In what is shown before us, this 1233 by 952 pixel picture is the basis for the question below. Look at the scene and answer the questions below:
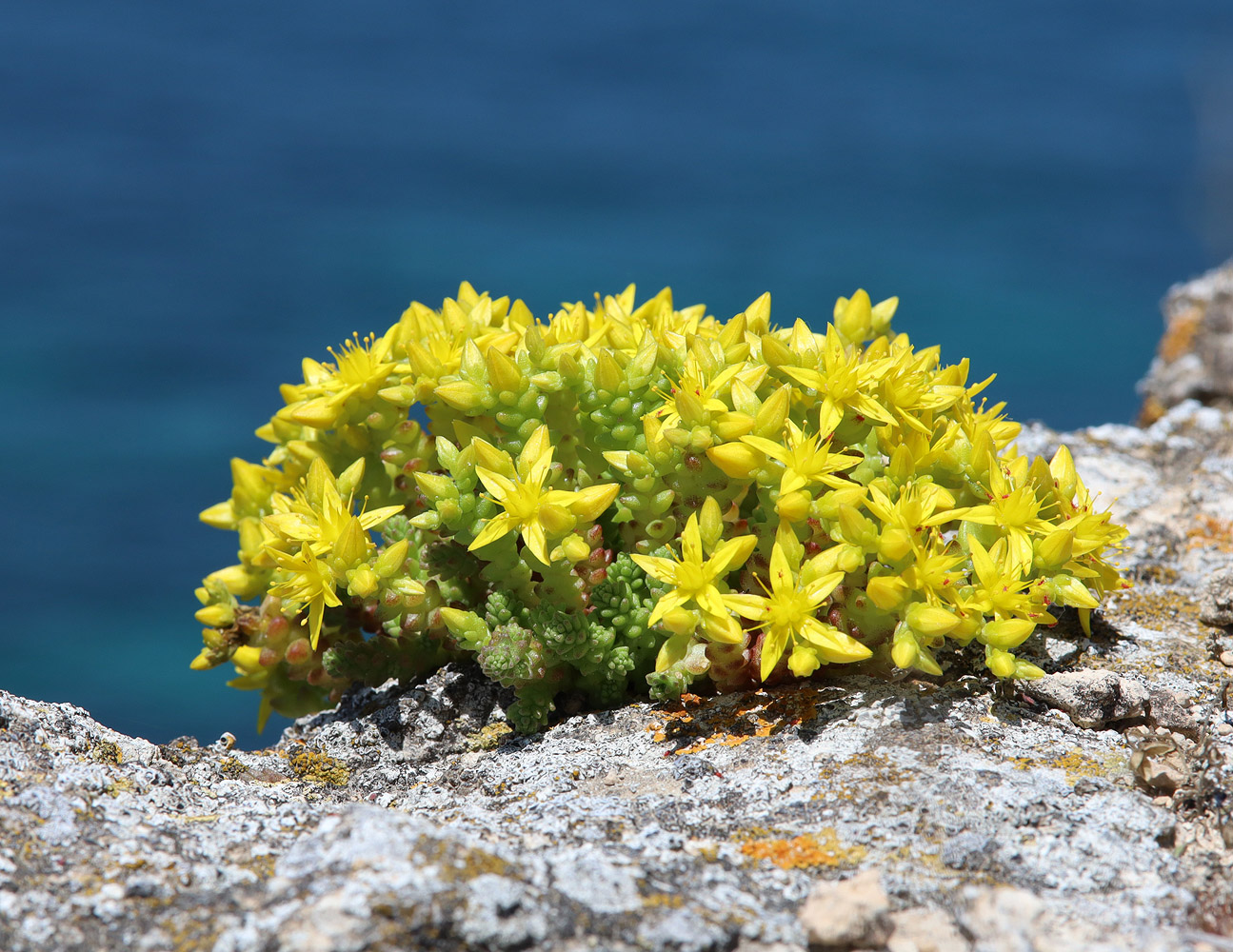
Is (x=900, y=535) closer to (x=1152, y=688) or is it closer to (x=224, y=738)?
(x=1152, y=688)

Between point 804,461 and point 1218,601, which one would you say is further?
point 1218,601

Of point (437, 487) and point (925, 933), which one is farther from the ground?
point (437, 487)

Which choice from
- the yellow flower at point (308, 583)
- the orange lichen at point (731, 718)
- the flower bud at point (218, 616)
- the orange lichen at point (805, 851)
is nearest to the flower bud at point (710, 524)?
the orange lichen at point (731, 718)

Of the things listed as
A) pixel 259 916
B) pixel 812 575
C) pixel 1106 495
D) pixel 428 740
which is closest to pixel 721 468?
pixel 812 575

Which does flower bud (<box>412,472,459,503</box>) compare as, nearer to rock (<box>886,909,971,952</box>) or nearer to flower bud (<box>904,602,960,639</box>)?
flower bud (<box>904,602,960,639</box>)

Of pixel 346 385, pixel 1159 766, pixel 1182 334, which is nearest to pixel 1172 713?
pixel 1159 766

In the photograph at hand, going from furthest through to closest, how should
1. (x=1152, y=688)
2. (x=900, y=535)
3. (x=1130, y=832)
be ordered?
(x=1152, y=688), (x=900, y=535), (x=1130, y=832)

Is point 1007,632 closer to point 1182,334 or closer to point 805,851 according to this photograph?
point 805,851
